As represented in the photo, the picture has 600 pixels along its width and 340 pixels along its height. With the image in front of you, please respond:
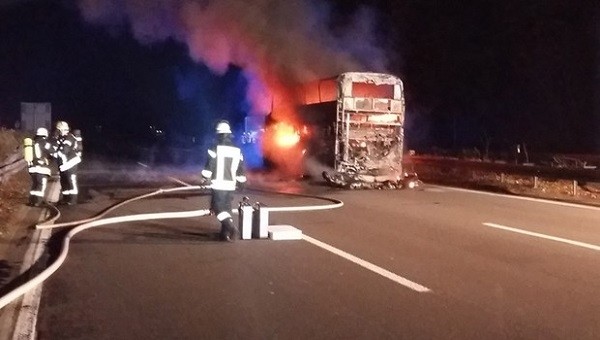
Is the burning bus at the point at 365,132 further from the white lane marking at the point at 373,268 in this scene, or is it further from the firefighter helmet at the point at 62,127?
the white lane marking at the point at 373,268

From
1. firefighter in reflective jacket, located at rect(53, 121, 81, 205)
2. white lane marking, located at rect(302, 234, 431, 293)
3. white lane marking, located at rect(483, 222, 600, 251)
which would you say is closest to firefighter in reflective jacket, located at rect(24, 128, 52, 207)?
firefighter in reflective jacket, located at rect(53, 121, 81, 205)

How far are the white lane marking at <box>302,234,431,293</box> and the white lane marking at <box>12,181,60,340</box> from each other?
11.9 ft

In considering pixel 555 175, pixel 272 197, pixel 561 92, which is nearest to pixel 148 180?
pixel 272 197

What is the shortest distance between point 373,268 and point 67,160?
343 inches

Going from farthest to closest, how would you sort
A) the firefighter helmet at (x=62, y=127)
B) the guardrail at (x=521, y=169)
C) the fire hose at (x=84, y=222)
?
the guardrail at (x=521, y=169), the firefighter helmet at (x=62, y=127), the fire hose at (x=84, y=222)

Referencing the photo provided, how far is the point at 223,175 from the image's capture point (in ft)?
35.7

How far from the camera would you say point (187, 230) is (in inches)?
473

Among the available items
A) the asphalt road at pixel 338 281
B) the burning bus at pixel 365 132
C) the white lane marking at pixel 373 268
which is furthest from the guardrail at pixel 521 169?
the white lane marking at pixel 373 268

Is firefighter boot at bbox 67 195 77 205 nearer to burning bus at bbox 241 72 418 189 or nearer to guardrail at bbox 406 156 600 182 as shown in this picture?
burning bus at bbox 241 72 418 189

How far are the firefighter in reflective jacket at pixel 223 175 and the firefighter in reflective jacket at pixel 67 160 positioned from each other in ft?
18.1

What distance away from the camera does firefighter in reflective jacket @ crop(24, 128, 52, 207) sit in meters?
15.2

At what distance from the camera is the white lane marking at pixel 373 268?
788 centimetres

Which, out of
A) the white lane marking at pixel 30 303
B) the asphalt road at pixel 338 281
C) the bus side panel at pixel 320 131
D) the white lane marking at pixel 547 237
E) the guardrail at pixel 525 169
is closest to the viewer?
the white lane marking at pixel 30 303

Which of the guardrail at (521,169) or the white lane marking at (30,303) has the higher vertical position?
the guardrail at (521,169)
